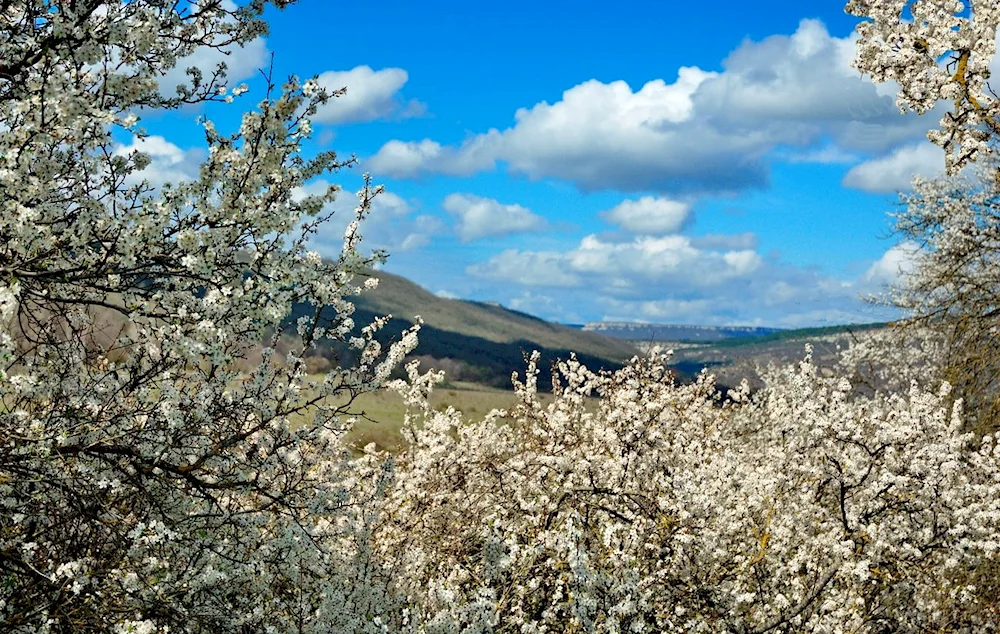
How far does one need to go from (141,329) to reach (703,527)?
6.46 meters

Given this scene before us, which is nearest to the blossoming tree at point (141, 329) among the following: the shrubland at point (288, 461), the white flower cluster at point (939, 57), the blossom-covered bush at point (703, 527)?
the shrubland at point (288, 461)

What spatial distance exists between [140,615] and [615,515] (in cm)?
573

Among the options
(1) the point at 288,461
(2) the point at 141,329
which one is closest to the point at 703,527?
(1) the point at 288,461

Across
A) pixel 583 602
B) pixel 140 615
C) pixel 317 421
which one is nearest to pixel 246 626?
pixel 140 615

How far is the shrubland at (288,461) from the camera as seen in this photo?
19.6 ft

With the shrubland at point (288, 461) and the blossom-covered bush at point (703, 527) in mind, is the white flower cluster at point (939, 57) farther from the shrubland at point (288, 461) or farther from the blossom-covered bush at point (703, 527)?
the blossom-covered bush at point (703, 527)

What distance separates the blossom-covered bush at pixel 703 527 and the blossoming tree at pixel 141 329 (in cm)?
217

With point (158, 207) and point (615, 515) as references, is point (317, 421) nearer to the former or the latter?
point (158, 207)

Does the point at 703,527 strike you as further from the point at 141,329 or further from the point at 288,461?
the point at 141,329

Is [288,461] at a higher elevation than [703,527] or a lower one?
higher

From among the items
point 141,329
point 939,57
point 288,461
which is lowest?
point 288,461

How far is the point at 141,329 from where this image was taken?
693 cm

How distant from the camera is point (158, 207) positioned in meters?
5.86

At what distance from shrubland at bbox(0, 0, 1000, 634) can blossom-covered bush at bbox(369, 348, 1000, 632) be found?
6 cm
